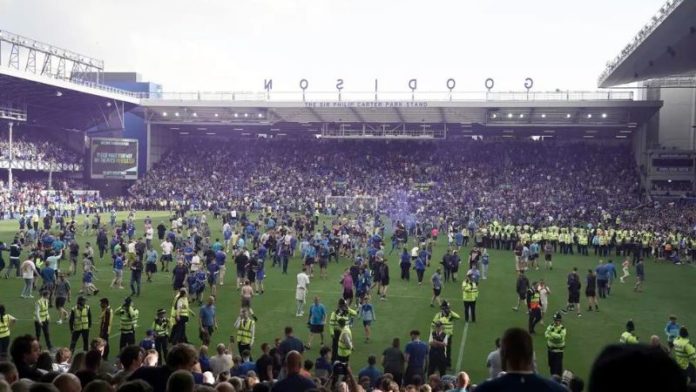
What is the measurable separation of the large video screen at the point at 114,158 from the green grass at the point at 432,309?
35.2m

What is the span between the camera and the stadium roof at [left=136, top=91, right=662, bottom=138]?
54188mm

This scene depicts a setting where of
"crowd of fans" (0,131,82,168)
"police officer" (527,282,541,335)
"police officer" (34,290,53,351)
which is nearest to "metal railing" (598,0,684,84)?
"police officer" (527,282,541,335)

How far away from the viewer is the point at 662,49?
40.3 metres

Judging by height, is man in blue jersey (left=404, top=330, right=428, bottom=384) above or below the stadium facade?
below

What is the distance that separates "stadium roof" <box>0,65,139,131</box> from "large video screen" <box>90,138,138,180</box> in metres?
3.38

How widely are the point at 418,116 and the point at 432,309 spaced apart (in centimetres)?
4157

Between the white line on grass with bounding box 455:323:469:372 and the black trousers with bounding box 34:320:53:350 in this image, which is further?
the black trousers with bounding box 34:320:53:350

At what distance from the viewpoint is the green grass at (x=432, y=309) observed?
641 inches

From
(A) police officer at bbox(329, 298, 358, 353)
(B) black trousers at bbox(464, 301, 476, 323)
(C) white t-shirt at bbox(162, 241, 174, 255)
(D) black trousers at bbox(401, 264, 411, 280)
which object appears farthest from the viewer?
(C) white t-shirt at bbox(162, 241, 174, 255)

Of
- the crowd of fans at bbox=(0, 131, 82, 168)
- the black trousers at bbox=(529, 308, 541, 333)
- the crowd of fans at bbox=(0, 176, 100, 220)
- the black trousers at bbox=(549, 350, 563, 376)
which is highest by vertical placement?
the crowd of fans at bbox=(0, 131, 82, 168)

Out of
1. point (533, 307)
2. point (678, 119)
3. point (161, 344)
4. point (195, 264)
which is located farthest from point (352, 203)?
point (161, 344)

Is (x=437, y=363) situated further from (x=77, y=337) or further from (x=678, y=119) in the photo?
(x=678, y=119)

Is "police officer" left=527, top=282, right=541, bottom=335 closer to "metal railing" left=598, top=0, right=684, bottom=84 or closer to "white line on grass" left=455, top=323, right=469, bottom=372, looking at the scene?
"white line on grass" left=455, top=323, right=469, bottom=372

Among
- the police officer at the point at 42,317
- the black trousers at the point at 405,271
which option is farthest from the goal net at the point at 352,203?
the police officer at the point at 42,317
